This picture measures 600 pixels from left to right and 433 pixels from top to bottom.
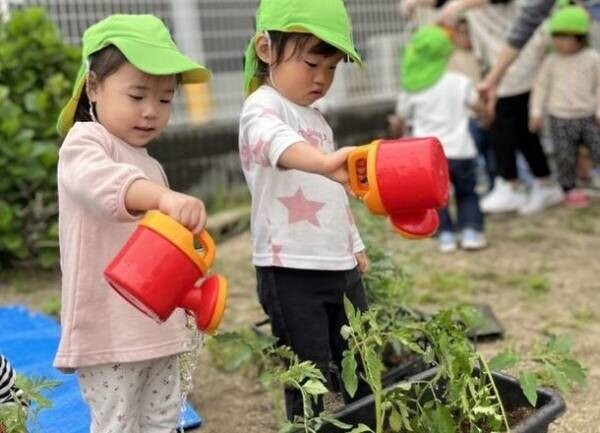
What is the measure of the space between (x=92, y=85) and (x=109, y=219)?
14.0 inches

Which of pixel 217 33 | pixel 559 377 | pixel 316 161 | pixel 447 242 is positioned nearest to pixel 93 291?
pixel 316 161

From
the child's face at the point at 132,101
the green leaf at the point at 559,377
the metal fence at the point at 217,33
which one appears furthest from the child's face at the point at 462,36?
the child's face at the point at 132,101

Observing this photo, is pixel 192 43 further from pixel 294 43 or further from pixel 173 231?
pixel 173 231

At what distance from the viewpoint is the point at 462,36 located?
A: 5.71 metres

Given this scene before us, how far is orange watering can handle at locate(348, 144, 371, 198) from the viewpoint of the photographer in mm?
1808

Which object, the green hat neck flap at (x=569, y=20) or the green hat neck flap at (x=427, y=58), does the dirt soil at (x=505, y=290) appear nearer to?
the green hat neck flap at (x=427, y=58)

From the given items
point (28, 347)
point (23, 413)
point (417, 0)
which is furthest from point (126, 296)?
point (417, 0)

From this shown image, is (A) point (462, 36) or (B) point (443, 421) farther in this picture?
(A) point (462, 36)

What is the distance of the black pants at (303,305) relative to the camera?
225cm

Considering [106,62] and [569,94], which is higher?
[106,62]

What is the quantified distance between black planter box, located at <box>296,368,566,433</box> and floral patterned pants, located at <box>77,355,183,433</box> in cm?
34

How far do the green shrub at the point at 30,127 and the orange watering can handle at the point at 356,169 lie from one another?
9.43ft

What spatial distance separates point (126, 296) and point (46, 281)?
308 cm

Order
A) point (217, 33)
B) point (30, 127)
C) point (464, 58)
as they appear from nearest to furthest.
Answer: point (30, 127) < point (464, 58) < point (217, 33)
